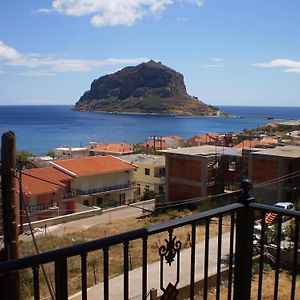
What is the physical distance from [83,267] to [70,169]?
32244 mm

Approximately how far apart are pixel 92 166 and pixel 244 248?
32686 mm

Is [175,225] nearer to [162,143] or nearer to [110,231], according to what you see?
[110,231]

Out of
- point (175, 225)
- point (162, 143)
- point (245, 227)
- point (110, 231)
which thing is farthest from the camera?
point (162, 143)

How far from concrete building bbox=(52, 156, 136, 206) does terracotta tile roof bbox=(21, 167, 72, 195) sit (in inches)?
44.4

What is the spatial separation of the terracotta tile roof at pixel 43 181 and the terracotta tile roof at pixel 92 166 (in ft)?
3.88

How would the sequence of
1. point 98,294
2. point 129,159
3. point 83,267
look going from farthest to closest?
point 129,159, point 98,294, point 83,267

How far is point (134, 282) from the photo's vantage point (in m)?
12.4

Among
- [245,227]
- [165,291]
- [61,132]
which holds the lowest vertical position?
[61,132]

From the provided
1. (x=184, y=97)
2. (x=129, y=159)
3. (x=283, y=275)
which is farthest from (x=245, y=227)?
(x=184, y=97)

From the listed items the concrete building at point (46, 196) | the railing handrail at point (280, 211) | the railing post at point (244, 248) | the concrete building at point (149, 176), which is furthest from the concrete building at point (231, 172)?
the railing handrail at point (280, 211)

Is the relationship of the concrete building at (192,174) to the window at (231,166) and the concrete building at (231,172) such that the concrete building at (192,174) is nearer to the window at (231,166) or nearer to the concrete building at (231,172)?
the concrete building at (231,172)

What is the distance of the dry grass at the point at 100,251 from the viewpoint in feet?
44.2

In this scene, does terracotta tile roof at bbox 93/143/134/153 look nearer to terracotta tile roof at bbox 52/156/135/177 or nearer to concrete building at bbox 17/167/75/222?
terracotta tile roof at bbox 52/156/135/177

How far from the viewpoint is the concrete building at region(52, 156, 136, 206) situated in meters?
33.5
